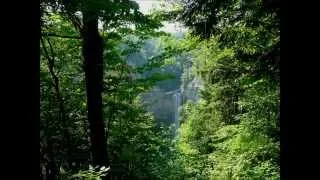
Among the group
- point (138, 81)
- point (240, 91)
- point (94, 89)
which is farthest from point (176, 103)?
point (94, 89)

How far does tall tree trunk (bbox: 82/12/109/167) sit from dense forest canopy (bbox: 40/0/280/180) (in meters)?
0.02

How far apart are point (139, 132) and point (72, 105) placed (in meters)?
3.43

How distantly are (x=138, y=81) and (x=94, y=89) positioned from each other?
3444mm

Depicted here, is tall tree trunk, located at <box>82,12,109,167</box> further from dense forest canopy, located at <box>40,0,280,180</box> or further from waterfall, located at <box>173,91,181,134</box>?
waterfall, located at <box>173,91,181,134</box>

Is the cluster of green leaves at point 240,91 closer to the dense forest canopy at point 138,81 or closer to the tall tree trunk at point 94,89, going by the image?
the dense forest canopy at point 138,81

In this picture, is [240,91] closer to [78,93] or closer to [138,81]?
[138,81]

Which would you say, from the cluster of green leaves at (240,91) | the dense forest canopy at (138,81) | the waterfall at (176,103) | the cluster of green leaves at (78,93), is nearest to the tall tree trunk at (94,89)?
the dense forest canopy at (138,81)

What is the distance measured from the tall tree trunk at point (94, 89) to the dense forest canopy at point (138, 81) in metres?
0.02

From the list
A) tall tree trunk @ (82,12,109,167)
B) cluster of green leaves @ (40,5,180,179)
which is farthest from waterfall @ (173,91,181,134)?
tall tree trunk @ (82,12,109,167)

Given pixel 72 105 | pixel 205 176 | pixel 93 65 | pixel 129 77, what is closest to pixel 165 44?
pixel 129 77

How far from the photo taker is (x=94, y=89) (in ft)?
31.6

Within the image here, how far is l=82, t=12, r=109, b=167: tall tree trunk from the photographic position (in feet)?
30.8
